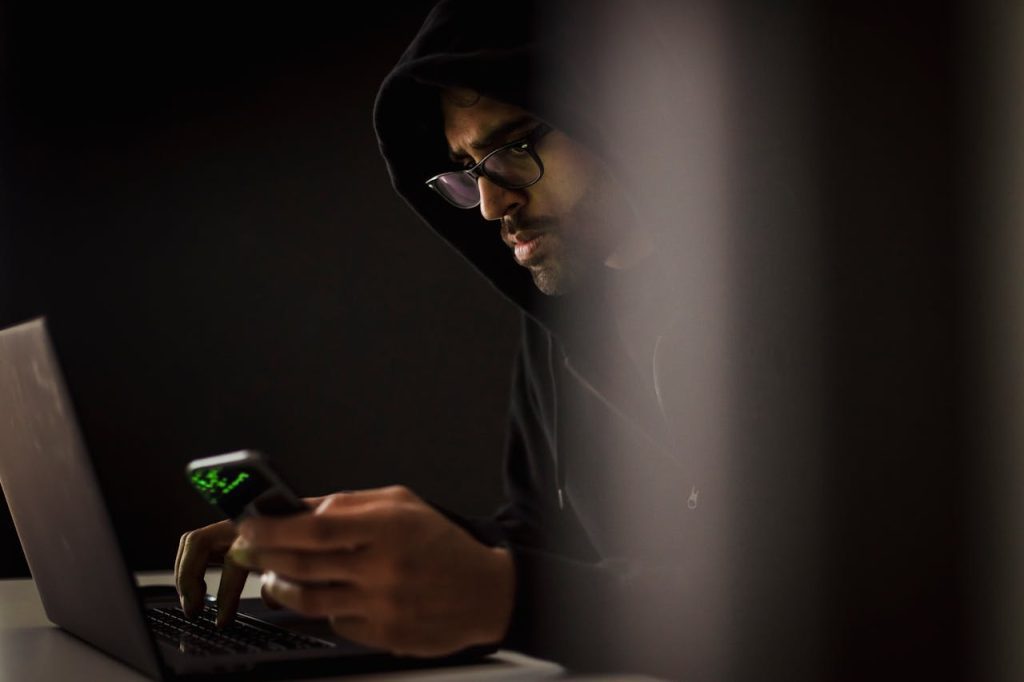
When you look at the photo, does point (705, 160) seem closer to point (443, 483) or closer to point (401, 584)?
point (401, 584)

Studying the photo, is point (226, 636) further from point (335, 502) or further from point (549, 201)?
point (549, 201)

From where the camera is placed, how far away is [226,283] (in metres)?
2.79

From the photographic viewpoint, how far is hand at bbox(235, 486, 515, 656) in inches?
27.4

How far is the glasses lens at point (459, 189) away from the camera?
1.52 metres

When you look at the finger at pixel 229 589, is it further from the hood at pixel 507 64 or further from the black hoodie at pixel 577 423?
the hood at pixel 507 64

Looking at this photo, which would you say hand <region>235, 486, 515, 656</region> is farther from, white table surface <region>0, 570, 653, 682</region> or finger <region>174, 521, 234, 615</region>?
finger <region>174, 521, 234, 615</region>

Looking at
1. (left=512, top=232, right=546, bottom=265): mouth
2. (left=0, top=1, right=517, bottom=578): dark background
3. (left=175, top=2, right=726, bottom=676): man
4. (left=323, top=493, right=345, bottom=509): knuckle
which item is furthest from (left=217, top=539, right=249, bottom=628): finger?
(left=0, top=1, right=517, bottom=578): dark background

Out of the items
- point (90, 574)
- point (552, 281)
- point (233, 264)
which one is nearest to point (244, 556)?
point (90, 574)

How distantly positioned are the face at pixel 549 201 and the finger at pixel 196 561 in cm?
63

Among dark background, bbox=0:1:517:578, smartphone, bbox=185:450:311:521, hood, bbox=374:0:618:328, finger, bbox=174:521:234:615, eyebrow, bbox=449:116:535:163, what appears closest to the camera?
smartphone, bbox=185:450:311:521

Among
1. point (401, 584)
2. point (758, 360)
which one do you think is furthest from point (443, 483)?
point (401, 584)

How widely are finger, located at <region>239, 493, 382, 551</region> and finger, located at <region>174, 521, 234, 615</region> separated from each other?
12.5 inches

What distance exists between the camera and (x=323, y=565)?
2.31 ft

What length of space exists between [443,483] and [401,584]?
2.23m
